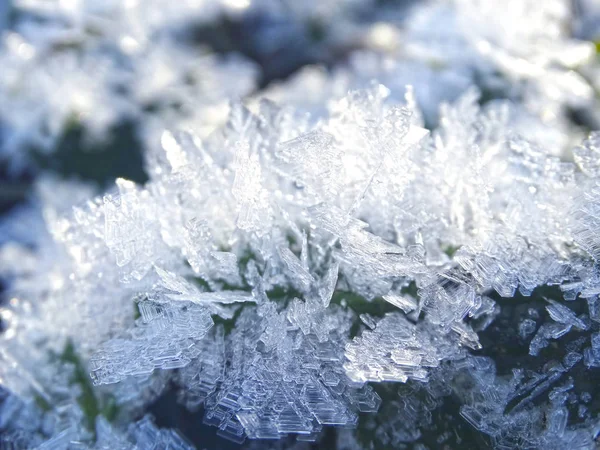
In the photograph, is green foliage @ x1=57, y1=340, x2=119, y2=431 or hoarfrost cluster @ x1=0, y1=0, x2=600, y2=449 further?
green foliage @ x1=57, y1=340, x2=119, y2=431

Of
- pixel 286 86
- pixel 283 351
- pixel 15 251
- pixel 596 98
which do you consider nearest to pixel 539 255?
pixel 283 351

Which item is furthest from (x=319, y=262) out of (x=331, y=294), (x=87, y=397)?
(x=87, y=397)

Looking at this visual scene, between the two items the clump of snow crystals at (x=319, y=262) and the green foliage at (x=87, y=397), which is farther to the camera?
the green foliage at (x=87, y=397)

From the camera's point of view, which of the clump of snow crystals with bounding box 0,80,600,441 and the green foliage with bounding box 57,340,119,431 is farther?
the green foliage with bounding box 57,340,119,431

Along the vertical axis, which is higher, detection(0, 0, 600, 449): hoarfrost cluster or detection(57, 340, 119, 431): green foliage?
detection(0, 0, 600, 449): hoarfrost cluster

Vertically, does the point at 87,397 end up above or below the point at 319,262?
Result: below

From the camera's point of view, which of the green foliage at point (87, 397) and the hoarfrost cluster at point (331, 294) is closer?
the hoarfrost cluster at point (331, 294)

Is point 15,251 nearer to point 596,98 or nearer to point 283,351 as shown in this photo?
point 283,351

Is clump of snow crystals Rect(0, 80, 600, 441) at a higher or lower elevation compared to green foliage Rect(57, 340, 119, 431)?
higher

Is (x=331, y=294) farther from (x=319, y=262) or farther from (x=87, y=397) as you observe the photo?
(x=87, y=397)

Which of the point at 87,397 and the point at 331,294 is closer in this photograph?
the point at 331,294

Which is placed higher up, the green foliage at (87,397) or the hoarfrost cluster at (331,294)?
the hoarfrost cluster at (331,294)
